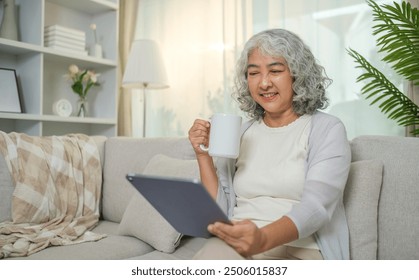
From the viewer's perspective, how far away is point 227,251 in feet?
3.24

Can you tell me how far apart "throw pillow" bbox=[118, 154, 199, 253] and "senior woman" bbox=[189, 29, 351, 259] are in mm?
403

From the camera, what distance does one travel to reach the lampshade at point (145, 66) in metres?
3.02

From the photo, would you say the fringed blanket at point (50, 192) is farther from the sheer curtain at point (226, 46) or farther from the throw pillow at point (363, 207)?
the sheer curtain at point (226, 46)

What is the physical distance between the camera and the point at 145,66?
3.03 metres

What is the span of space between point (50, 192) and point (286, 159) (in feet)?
3.93

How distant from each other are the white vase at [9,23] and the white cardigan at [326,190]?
232cm

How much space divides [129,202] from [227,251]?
110cm

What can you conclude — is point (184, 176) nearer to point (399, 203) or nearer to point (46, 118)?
point (399, 203)

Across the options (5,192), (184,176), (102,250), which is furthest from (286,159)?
(5,192)

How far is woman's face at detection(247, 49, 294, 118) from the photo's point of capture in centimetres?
128

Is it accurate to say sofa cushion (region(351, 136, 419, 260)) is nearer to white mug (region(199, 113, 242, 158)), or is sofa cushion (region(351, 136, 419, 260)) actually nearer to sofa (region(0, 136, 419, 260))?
sofa (region(0, 136, 419, 260))

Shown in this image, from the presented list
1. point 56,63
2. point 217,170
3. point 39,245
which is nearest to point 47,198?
point 39,245

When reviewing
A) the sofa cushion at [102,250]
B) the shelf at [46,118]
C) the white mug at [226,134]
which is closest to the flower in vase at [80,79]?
Answer: the shelf at [46,118]

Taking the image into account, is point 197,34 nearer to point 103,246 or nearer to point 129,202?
point 129,202
